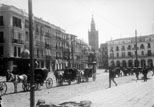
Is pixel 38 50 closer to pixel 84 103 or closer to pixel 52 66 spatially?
pixel 52 66

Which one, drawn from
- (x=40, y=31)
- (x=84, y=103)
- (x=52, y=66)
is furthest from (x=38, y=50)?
(x=84, y=103)

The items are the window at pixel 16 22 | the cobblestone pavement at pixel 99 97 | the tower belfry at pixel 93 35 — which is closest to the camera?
the cobblestone pavement at pixel 99 97

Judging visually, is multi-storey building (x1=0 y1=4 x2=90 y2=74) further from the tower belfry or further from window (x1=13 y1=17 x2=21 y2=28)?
the tower belfry

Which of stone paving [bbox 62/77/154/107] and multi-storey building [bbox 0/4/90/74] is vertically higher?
multi-storey building [bbox 0/4/90/74]

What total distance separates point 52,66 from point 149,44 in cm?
4131

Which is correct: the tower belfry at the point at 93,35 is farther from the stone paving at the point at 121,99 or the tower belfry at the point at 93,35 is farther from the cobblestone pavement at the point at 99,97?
the stone paving at the point at 121,99

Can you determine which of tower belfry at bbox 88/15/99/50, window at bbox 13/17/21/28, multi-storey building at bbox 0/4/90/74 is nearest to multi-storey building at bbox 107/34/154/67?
multi-storey building at bbox 0/4/90/74

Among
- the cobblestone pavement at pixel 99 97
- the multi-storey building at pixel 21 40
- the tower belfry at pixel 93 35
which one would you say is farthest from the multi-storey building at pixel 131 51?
the cobblestone pavement at pixel 99 97

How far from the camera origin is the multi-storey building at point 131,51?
75875 millimetres

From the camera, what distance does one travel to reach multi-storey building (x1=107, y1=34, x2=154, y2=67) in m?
75.9

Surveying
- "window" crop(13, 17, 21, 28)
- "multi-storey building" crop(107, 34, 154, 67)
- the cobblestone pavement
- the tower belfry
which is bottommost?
the cobblestone pavement

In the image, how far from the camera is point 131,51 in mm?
80875

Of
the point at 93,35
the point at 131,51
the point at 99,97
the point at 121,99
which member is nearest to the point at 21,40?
the point at 99,97

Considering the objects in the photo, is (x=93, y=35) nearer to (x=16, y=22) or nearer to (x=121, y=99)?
(x=16, y=22)
